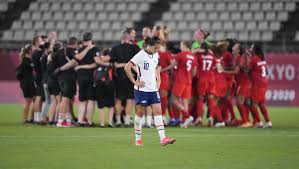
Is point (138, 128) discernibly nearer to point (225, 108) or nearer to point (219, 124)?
point (219, 124)

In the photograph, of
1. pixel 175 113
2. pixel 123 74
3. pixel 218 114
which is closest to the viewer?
pixel 123 74

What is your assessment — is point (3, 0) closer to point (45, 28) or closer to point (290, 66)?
point (45, 28)

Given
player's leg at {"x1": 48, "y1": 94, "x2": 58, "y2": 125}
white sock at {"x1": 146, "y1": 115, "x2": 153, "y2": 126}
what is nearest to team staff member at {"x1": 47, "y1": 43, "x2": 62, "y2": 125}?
player's leg at {"x1": 48, "y1": 94, "x2": 58, "y2": 125}

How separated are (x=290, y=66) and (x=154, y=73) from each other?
18896mm

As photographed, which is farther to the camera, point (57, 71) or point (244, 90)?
point (244, 90)

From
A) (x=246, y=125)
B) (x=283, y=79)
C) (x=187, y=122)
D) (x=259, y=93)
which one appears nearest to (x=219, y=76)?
(x=259, y=93)

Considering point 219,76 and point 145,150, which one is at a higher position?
point 219,76

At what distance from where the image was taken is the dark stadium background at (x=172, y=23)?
33.4 meters

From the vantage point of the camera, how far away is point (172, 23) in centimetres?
3856

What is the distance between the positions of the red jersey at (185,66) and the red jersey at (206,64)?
375mm

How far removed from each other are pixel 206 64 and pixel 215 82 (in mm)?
586

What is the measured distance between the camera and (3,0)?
4222cm

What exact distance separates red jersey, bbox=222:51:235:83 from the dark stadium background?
36.7ft

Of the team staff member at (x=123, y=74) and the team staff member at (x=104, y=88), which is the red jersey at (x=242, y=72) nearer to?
the team staff member at (x=123, y=74)
